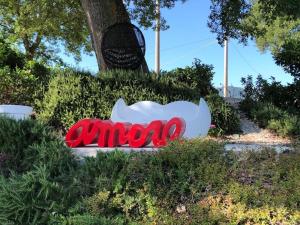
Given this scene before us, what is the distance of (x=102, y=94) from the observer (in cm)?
1291

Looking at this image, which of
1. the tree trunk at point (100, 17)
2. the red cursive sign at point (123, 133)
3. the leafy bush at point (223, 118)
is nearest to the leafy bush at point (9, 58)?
the tree trunk at point (100, 17)

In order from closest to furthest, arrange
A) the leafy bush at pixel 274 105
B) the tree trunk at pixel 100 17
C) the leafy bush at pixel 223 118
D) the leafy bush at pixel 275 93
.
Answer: the leafy bush at pixel 223 118, the leafy bush at pixel 274 105, the tree trunk at pixel 100 17, the leafy bush at pixel 275 93

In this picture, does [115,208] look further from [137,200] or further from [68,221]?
[68,221]

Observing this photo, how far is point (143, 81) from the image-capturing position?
13172 millimetres

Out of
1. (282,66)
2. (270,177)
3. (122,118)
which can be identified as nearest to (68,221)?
(270,177)

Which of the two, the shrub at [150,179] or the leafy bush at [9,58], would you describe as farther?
the leafy bush at [9,58]

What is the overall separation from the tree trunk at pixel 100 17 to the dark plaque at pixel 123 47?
442 millimetres

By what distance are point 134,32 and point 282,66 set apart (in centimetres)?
651

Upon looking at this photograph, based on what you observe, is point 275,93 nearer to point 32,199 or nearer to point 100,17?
point 100,17

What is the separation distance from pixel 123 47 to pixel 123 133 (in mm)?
5737

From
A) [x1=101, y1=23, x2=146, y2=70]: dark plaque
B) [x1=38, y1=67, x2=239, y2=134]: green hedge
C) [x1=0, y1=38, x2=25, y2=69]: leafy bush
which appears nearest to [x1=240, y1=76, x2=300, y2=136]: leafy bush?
[x1=38, y1=67, x2=239, y2=134]: green hedge

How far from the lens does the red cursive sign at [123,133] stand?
8555 millimetres

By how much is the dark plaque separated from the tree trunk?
1.45 ft

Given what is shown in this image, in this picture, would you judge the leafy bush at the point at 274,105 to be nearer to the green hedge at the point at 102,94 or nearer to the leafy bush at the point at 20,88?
the green hedge at the point at 102,94
